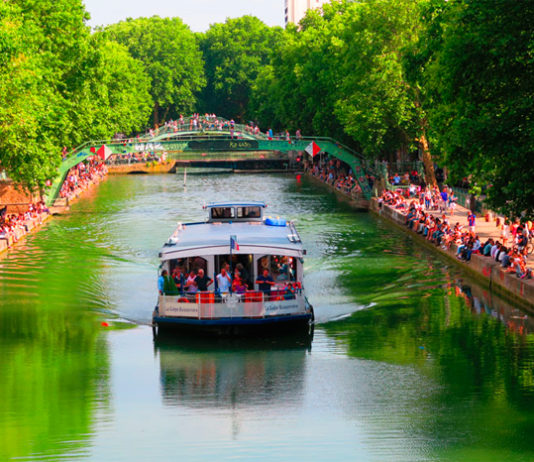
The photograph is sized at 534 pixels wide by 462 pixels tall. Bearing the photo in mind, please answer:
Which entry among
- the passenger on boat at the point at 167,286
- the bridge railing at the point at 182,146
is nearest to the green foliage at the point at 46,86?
the bridge railing at the point at 182,146

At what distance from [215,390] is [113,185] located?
71.6m

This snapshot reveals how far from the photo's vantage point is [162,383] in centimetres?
2778

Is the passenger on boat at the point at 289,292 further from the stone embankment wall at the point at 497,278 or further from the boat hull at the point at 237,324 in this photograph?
the stone embankment wall at the point at 497,278

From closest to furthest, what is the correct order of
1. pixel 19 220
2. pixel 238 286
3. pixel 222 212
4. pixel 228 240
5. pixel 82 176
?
pixel 238 286, pixel 228 240, pixel 222 212, pixel 19 220, pixel 82 176

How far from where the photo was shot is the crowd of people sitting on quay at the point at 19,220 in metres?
53.1

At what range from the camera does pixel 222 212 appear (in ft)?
138

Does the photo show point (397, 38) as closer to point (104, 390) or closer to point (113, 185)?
point (113, 185)

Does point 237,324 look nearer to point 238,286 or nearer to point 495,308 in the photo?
point 238,286

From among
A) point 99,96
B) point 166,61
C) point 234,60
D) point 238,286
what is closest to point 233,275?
point 238,286

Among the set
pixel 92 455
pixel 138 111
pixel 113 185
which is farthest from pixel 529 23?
pixel 138 111

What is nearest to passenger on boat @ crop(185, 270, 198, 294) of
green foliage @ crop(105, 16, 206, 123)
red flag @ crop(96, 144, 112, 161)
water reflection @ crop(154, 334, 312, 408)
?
water reflection @ crop(154, 334, 312, 408)

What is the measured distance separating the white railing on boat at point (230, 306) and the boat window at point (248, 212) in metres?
10.7

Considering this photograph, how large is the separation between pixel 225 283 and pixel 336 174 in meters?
64.8

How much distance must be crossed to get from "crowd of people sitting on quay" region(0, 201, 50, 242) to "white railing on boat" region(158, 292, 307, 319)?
2275 centimetres
